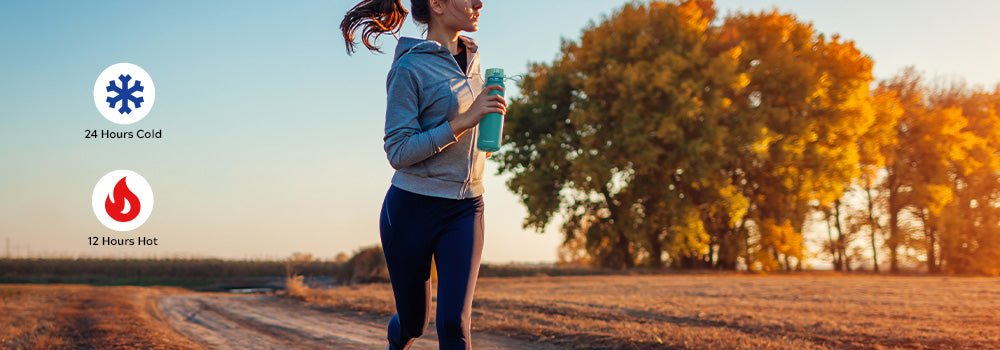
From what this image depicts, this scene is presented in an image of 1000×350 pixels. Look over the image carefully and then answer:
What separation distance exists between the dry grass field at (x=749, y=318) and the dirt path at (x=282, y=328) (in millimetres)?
519

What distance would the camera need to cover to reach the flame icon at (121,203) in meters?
10.6

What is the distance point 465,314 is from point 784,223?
22985mm

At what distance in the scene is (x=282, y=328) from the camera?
25.3 ft

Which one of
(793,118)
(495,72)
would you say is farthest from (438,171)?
(793,118)

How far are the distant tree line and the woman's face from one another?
17604 mm

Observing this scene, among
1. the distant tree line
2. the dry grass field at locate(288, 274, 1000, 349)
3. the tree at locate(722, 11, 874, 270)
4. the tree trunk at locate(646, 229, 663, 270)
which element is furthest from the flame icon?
the tree at locate(722, 11, 874, 270)

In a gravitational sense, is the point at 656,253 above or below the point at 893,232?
below

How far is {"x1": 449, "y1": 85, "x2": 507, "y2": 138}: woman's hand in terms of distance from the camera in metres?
2.64

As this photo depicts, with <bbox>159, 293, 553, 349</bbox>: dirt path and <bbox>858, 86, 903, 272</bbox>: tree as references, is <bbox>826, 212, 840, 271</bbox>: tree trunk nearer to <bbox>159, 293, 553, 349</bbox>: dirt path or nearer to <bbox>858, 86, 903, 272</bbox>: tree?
<bbox>858, 86, 903, 272</bbox>: tree

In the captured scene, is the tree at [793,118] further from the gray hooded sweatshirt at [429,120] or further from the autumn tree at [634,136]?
the gray hooded sweatshirt at [429,120]

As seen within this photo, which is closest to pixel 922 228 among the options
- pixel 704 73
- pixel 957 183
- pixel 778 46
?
pixel 957 183

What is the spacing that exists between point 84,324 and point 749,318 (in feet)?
26.3

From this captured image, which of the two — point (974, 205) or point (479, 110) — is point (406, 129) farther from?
point (974, 205)

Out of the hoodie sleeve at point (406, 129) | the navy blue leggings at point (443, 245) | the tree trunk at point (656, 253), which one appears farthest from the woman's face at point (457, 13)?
the tree trunk at point (656, 253)
